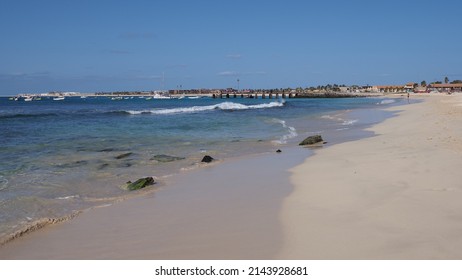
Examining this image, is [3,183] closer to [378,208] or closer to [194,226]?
[194,226]

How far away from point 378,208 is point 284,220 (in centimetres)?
138

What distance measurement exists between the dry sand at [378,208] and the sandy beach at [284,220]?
0.5 inches

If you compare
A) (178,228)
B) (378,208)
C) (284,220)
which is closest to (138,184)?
(178,228)

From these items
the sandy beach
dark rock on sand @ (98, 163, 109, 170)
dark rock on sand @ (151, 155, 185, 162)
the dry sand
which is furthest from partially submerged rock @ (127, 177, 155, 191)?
dark rock on sand @ (151, 155, 185, 162)

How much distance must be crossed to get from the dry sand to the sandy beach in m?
0.01

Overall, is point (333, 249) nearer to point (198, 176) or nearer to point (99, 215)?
point (99, 215)

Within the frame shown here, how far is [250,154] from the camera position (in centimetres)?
1256

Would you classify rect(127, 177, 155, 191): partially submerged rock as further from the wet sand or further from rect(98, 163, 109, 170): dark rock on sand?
rect(98, 163, 109, 170): dark rock on sand

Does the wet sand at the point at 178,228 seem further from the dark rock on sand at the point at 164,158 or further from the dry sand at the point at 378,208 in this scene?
the dark rock on sand at the point at 164,158

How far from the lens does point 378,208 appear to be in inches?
222

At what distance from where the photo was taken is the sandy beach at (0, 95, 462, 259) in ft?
14.3

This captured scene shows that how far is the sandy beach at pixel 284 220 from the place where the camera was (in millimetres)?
4367
